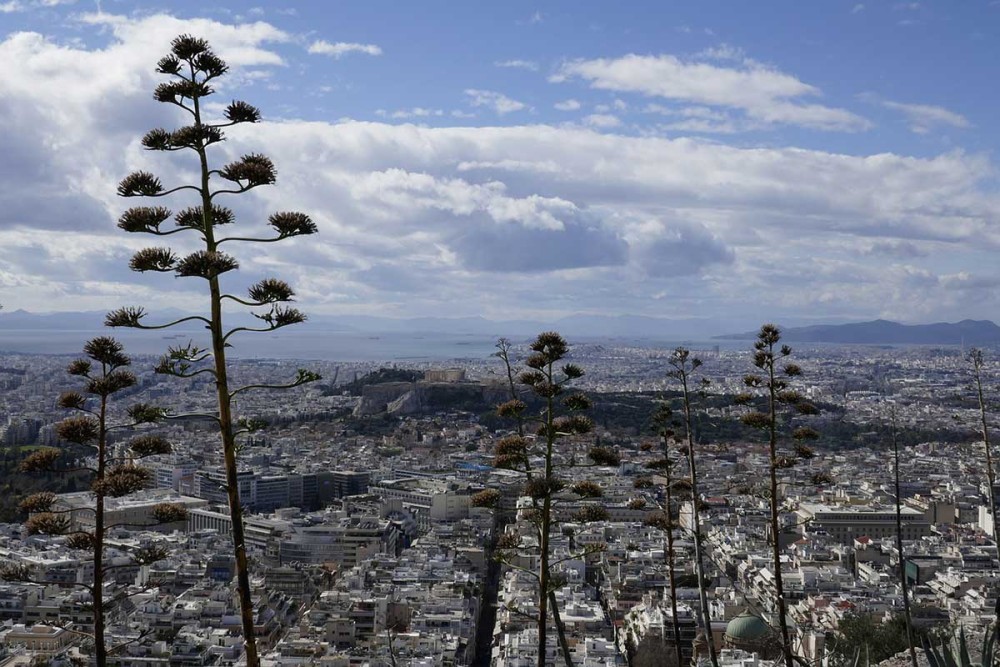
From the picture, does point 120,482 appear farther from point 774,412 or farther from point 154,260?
point 774,412

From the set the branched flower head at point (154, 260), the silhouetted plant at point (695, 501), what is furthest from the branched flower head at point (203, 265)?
the silhouetted plant at point (695, 501)

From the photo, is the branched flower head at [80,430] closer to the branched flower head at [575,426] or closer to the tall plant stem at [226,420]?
the tall plant stem at [226,420]

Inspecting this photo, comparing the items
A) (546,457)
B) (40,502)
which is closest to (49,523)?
(40,502)

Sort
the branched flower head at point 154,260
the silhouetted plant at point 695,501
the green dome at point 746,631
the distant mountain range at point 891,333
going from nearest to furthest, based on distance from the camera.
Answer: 1. the branched flower head at point 154,260
2. the silhouetted plant at point 695,501
3. the green dome at point 746,631
4. the distant mountain range at point 891,333

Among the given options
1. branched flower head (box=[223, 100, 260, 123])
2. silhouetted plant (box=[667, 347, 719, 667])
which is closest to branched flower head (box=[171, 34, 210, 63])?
branched flower head (box=[223, 100, 260, 123])

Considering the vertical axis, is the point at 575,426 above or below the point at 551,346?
below

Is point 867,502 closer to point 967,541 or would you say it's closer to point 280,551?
point 967,541

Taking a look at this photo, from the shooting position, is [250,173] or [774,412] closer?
[250,173]

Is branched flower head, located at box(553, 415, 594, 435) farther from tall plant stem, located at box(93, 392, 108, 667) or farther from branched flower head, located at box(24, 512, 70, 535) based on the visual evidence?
branched flower head, located at box(24, 512, 70, 535)

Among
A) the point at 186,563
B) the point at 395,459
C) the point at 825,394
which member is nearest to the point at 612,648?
the point at 186,563
